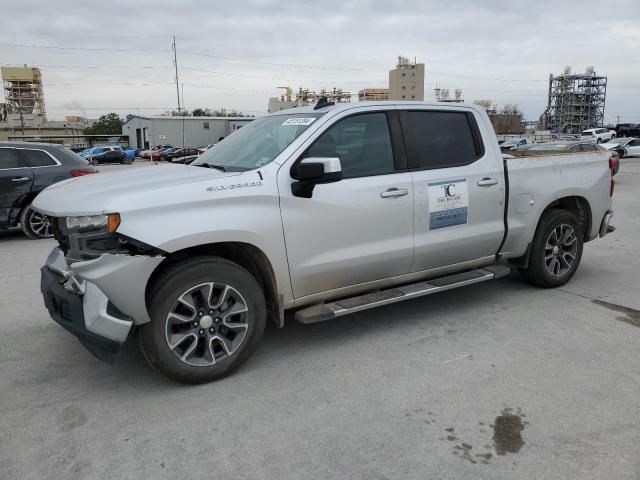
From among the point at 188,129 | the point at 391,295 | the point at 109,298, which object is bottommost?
the point at 391,295

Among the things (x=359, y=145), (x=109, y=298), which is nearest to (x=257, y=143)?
(x=359, y=145)

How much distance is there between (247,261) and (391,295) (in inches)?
47.5

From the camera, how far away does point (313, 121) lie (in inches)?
159

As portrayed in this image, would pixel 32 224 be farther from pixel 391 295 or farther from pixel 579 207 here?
pixel 579 207

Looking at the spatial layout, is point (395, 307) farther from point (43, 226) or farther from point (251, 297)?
point (43, 226)

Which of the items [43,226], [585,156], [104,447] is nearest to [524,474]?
[104,447]

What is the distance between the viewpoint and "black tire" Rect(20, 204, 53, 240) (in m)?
8.91

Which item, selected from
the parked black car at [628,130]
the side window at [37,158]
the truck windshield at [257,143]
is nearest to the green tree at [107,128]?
the parked black car at [628,130]

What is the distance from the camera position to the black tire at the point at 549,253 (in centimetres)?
526

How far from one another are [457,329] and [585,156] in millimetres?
2559

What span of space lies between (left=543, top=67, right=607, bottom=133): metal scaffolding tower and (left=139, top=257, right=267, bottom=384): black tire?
124141mm

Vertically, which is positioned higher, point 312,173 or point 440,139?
point 440,139

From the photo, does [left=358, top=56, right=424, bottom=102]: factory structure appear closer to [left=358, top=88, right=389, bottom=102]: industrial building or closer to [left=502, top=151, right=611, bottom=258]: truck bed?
[left=358, top=88, right=389, bottom=102]: industrial building

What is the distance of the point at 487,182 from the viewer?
4707mm
